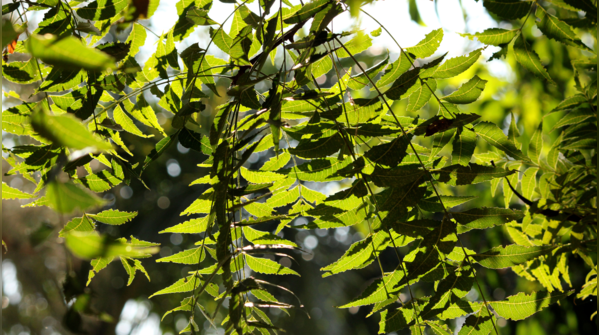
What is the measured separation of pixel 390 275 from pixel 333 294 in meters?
4.04

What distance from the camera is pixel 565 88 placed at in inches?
66.9

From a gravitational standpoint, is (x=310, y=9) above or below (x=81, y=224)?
above

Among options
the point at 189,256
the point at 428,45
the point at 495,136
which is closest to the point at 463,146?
the point at 495,136

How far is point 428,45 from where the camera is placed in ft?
1.97

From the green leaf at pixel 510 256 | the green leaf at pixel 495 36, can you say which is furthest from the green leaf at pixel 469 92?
the green leaf at pixel 510 256

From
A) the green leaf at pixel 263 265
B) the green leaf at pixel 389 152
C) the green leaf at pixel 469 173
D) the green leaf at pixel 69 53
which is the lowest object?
the green leaf at pixel 263 265

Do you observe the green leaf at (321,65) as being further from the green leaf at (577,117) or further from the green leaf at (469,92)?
the green leaf at (577,117)

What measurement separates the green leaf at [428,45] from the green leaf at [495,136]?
0.51 ft

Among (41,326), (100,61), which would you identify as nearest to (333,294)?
(41,326)

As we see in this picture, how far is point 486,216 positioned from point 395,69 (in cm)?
27

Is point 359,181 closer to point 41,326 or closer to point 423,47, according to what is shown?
point 423,47

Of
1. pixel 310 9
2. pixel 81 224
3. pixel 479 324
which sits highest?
pixel 310 9

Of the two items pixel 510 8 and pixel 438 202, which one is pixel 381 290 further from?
pixel 510 8

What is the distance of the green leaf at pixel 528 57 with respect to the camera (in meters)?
0.71
